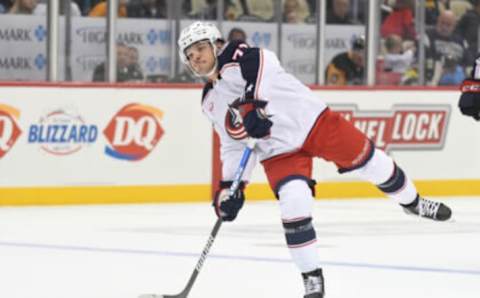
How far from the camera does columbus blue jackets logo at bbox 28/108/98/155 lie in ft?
36.3

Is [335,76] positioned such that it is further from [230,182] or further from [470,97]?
[230,182]

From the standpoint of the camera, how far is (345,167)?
6.28 metres

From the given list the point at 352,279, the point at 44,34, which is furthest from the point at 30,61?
the point at 352,279

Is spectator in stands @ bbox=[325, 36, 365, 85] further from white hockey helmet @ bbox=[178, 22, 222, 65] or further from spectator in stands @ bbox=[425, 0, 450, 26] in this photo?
white hockey helmet @ bbox=[178, 22, 222, 65]

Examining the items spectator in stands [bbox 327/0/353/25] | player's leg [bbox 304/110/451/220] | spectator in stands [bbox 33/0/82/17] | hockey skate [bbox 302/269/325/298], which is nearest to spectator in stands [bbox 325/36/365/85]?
spectator in stands [bbox 327/0/353/25]

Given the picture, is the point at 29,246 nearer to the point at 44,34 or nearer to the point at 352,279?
the point at 352,279

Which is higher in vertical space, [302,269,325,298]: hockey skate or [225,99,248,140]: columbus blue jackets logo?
[225,99,248,140]: columbus blue jackets logo

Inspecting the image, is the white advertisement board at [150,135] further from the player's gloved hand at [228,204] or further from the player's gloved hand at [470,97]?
the player's gloved hand at [228,204]

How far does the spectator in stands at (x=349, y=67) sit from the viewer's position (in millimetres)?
12820

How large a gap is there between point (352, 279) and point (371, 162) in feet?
2.38

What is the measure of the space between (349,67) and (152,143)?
2.24m

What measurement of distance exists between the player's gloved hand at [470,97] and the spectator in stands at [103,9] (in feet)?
16.3

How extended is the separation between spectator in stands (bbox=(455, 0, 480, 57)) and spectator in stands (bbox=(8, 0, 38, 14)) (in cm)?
407

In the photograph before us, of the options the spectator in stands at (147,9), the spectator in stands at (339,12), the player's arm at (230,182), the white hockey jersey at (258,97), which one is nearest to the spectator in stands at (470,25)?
the spectator in stands at (339,12)
